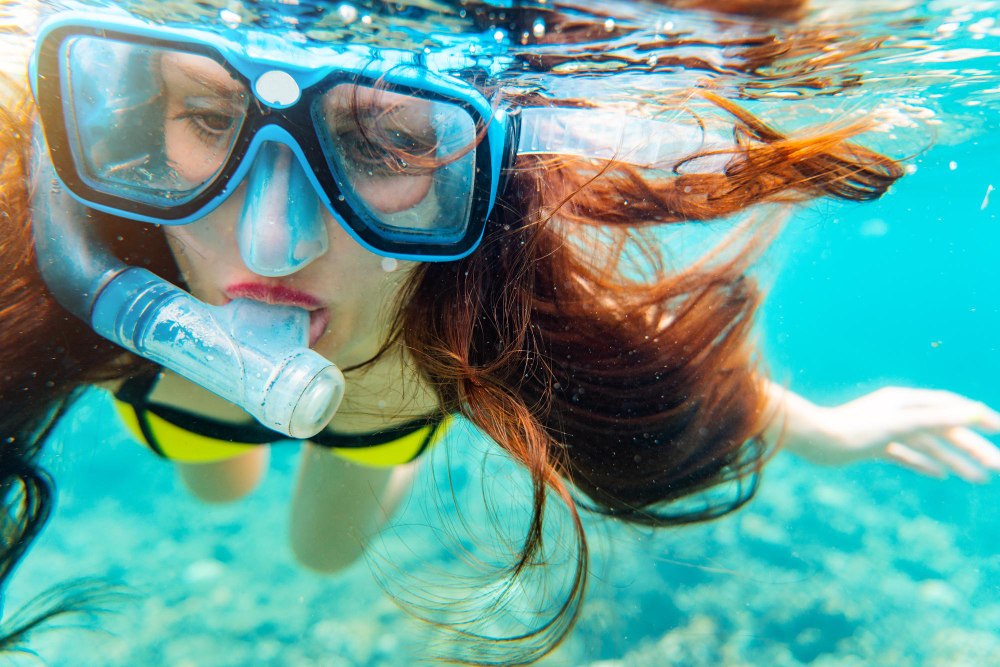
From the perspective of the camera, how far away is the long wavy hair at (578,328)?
244 cm

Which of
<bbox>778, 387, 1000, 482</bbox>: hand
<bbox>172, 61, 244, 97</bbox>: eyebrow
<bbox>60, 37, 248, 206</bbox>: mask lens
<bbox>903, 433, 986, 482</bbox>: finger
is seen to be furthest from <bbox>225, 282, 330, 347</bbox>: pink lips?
<bbox>903, 433, 986, 482</bbox>: finger

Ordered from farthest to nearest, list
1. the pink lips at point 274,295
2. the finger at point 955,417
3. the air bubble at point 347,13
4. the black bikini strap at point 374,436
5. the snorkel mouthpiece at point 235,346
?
the black bikini strap at point 374,436
the finger at point 955,417
the air bubble at point 347,13
the pink lips at point 274,295
the snorkel mouthpiece at point 235,346

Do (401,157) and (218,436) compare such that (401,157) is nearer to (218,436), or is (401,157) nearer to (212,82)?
(212,82)

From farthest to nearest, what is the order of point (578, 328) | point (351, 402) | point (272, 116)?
point (351, 402) < point (578, 328) < point (272, 116)

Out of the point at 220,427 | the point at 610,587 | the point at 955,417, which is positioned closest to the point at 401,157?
the point at 220,427

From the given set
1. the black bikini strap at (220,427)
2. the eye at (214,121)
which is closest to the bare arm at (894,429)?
the black bikini strap at (220,427)

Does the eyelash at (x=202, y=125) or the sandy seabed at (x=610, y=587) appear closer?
the eyelash at (x=202, y=125)

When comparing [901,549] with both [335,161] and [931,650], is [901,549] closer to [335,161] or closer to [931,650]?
[931,650]

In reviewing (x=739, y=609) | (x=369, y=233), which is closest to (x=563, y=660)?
(x=739, y=609)

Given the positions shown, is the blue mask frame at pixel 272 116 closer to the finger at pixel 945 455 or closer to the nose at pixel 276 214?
the nose at pixel 276 214

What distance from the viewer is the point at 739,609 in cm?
698

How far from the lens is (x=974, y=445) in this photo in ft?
11.5

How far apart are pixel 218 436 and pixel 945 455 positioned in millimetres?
4869

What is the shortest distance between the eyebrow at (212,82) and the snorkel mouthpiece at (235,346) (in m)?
0.70
